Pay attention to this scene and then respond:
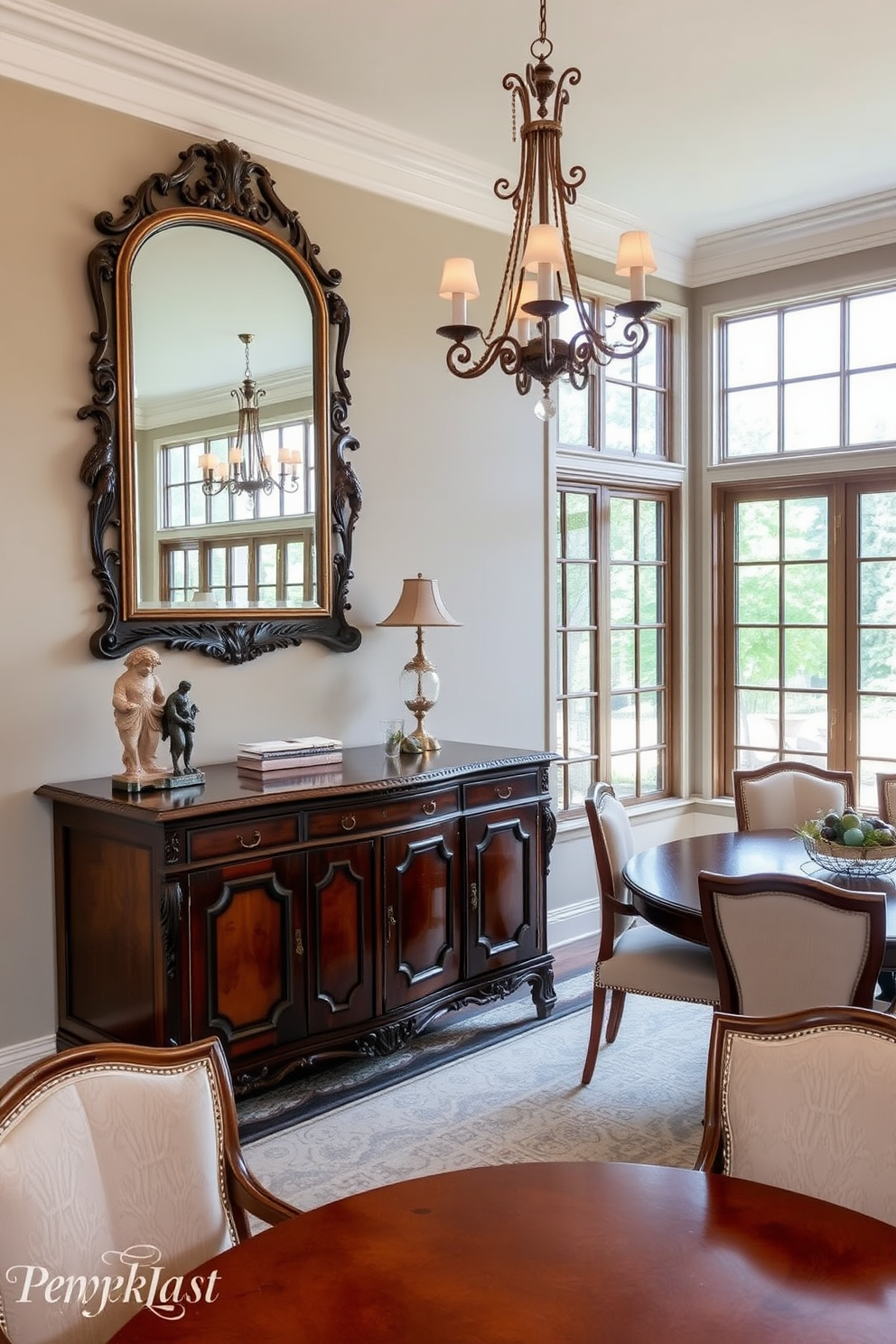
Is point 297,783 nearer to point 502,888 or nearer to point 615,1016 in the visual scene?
point 502,888

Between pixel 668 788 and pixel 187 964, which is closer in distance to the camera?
pixel 187 964

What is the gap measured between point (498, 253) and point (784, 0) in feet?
5.41

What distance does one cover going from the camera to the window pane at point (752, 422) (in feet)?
17.8

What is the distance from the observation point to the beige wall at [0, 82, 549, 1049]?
3.24 metres

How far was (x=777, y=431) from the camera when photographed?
539 cm

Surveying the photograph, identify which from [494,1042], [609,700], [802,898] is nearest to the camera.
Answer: [802,898]

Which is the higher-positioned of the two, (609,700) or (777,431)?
(777,431)

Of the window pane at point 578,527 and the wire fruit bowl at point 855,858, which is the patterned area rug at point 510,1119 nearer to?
the wire fruit bowl at point 855,858

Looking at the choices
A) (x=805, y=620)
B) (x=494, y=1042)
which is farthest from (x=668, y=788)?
(x=494, y=1042)

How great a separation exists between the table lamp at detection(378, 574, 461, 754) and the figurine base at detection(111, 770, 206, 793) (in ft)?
3.06

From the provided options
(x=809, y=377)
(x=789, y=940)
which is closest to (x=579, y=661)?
(x=809, y=377)

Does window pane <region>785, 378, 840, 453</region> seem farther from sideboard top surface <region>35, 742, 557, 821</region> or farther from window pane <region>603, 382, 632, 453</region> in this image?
sideboard top surface <region>35, 742, 557, 821</region>

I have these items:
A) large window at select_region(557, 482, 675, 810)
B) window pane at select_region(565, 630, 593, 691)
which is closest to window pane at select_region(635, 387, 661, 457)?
large window at select_region(557, 482, 675, 810)

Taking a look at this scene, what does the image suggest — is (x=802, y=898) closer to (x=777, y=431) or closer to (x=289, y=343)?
(x=289, y=343)
